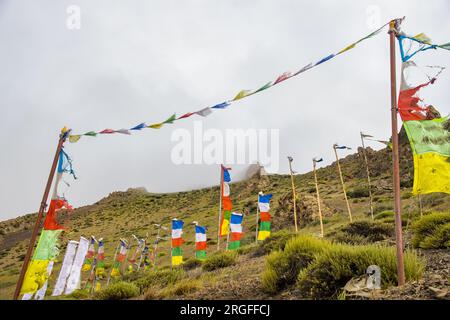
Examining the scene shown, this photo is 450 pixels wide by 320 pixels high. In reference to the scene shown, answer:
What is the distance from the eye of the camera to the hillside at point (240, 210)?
30.6ft

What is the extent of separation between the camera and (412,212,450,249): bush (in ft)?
29.4

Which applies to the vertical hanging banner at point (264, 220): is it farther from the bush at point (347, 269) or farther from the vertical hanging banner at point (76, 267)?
the bush at point (347, 269)

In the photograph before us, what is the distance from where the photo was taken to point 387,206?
2547 centimetres

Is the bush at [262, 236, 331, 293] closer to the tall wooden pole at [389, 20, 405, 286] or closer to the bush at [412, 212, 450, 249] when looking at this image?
the tall wooden pole at [389, 20, 405, 286]

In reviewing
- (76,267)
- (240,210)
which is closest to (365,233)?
(76,267)

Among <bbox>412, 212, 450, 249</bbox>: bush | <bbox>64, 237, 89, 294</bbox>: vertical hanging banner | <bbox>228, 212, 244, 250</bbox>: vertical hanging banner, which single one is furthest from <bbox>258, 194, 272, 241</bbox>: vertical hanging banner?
Answer: <bbox>64, 237, 89, 294</bbox>: vertical hanging banner

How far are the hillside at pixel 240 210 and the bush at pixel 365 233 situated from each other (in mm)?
800

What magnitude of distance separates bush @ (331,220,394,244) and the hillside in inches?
31.5

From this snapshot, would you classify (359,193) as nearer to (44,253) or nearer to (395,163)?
(395,163)

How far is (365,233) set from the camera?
13.1 meters

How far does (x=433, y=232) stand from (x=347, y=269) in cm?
465

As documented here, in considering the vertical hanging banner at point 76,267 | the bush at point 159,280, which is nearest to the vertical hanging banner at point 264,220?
the bush at point 159,280
